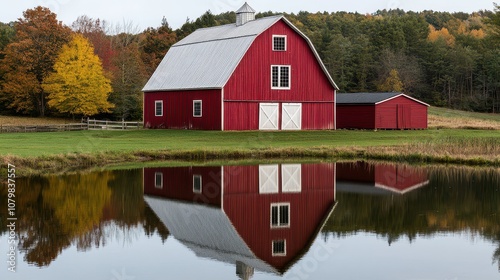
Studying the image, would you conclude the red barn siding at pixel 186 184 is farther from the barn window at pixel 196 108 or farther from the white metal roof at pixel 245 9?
the white metal roof at pixel 245 9

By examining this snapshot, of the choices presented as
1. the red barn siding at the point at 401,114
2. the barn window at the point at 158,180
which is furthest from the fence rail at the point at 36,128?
the barn window at the point at 158,180

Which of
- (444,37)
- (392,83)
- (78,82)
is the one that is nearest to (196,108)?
(78,82)

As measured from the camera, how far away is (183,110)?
50.0 metres

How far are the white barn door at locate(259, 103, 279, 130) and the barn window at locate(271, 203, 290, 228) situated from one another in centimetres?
2732

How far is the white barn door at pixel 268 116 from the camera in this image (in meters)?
48.1

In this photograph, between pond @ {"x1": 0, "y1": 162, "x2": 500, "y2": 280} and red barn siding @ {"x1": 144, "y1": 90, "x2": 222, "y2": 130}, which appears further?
red barn siding @ {"x1": 144, "y1": 90, "x2": 222, "y2": 130}

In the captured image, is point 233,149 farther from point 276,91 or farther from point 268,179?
point 276,91

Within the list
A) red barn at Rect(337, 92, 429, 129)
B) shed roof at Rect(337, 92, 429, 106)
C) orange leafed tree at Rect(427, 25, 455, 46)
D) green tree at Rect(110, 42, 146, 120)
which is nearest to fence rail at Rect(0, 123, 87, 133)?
green tree at Rect(110, 42, 146, 120)

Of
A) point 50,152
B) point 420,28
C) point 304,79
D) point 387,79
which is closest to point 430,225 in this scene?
point 50,152

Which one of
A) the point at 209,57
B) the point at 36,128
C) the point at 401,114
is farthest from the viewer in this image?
the point at 36,128

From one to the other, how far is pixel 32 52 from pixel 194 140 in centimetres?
3095

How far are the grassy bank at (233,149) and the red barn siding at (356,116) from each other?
762 centimetres

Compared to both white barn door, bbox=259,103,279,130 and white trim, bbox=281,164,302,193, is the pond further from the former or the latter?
white barn door, bbox=259,103,279,130

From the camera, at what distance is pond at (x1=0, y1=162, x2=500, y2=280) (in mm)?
13836
